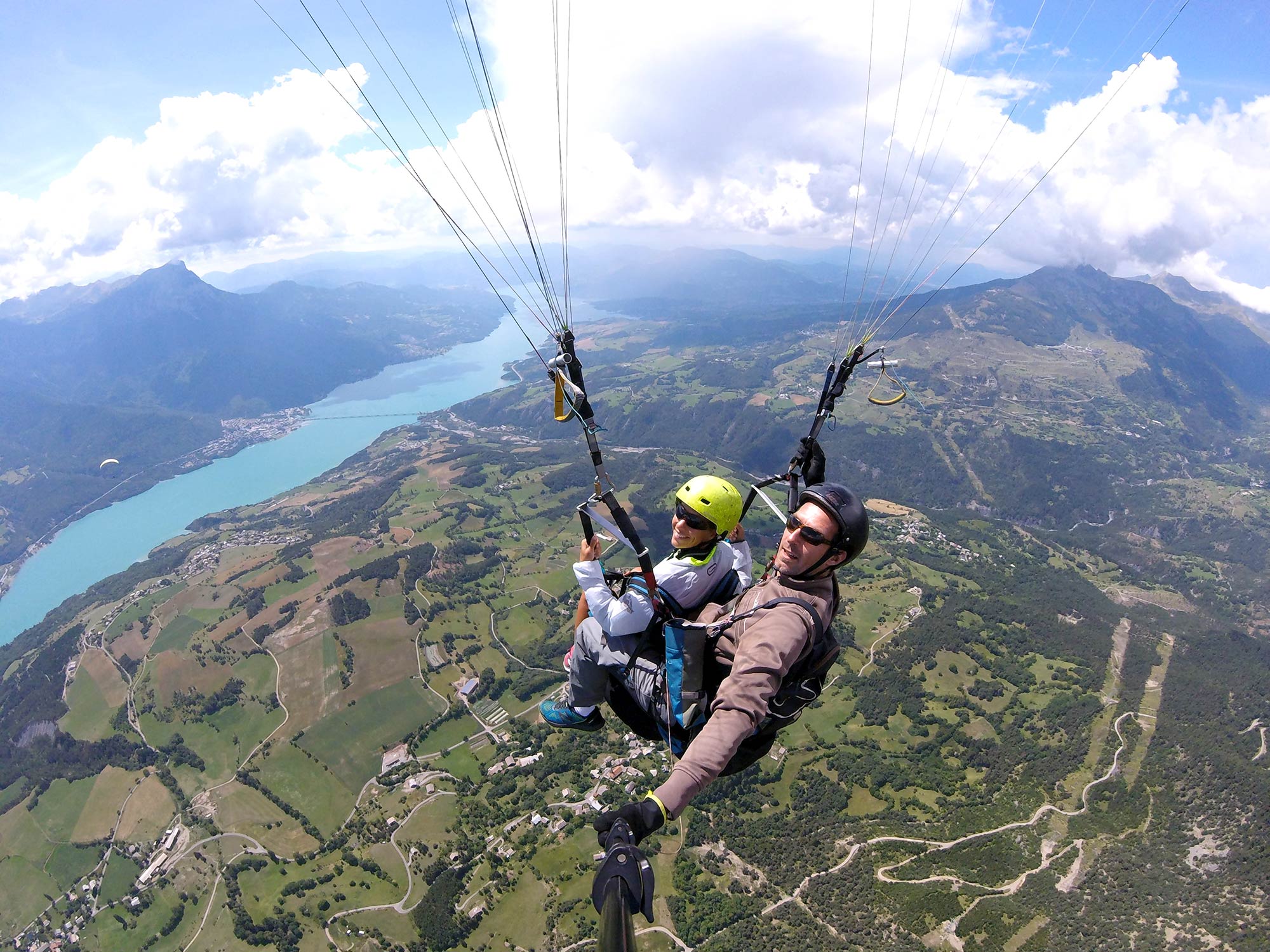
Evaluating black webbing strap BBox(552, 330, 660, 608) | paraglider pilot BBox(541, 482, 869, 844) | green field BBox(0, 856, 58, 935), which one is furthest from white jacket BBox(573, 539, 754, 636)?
green field BBox(0, 856, 58, 935)

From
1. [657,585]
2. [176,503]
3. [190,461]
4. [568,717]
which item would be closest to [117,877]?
[568,717]

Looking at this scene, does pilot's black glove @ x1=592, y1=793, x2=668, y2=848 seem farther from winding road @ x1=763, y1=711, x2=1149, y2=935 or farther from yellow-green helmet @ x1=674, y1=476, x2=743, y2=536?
winding road @ x1=763, y1=711, x2=1149, y2=935

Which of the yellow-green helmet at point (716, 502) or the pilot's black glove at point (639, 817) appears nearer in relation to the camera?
the pilot's black glove at point (639, 817)

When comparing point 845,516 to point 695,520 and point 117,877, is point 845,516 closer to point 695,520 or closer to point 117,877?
point 695,520

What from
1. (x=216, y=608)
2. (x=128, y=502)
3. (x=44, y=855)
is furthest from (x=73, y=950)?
(x=128, y=502)

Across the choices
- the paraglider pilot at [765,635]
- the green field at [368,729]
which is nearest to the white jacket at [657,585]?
the paraglider pilot at [765,635]

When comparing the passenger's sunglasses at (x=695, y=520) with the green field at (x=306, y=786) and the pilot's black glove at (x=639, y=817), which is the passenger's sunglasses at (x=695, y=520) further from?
the green field at (x=306, y=786)
